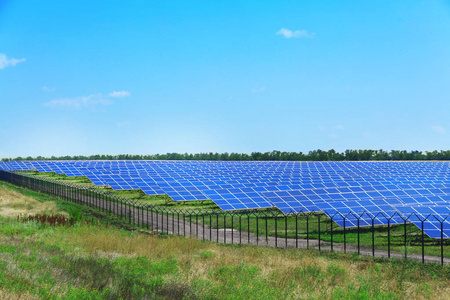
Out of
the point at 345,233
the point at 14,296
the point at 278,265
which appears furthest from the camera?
the point at 345,233

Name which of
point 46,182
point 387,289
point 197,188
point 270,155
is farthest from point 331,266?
point 270,155

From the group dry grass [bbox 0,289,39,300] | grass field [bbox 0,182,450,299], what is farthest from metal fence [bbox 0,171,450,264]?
dry grass [bbox 0,289,39,300]

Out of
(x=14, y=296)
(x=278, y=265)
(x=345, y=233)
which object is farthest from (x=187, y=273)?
(x=345, y=233)

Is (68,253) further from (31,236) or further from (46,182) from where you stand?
(46,182)

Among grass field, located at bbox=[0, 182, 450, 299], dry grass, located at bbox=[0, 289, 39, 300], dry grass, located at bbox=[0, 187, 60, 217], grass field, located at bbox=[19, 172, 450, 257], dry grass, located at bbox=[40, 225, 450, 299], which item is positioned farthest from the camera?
dry grass, located at bbox=[0, 187, 60, 217]

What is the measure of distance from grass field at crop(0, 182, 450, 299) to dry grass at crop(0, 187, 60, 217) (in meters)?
11.9

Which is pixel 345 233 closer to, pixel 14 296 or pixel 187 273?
pixel 187 273

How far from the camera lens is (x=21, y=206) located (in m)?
35.2

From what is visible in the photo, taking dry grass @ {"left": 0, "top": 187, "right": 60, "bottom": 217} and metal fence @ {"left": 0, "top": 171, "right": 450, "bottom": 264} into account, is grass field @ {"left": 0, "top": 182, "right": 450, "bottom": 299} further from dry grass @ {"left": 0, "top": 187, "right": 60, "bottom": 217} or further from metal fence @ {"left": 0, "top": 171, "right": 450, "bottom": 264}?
dry grass @ {"left": 0, "top": 187, "right": 60, "bottom": 217}

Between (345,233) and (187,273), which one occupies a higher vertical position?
(187,273)

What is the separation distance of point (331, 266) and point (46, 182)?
144 ft

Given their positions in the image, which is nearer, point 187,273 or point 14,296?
point 14,296

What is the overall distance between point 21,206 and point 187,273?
26.2 m

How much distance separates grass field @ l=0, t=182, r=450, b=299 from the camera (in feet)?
36.9
